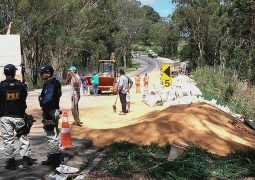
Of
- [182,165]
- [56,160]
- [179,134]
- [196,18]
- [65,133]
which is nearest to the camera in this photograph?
[182,165]

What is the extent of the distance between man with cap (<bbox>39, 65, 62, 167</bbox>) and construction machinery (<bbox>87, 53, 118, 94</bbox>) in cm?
2272

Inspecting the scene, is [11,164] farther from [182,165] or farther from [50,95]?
[182,165]

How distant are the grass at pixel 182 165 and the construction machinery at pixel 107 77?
2223 centimetres

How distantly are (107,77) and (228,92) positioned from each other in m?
8.77

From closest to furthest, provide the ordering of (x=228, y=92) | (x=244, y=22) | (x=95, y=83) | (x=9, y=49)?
(x=9, y=49) → (x=228, y=92) → (x=95, y=83) → (x=244, y=22)

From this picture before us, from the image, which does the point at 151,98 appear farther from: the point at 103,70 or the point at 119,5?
the point at 119,5

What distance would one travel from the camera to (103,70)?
3238cm

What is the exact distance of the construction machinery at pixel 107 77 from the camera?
31.2 metres

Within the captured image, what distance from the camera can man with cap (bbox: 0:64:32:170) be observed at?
776 cm

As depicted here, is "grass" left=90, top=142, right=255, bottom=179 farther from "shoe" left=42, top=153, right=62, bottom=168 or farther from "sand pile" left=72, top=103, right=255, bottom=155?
"sand pile" left=72, top=103, right=255, bottom=155

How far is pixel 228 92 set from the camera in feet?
85.5

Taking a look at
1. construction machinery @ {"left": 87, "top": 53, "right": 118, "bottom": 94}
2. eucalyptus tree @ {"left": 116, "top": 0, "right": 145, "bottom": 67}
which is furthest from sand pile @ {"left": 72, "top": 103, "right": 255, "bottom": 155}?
eucalyptus tree @ {"left": 116, "top": 0, "right": 145, "bottom": 67}

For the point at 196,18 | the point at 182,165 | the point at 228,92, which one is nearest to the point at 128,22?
the point at 196,18

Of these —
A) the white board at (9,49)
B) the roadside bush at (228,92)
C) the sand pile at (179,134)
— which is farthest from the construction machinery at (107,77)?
the sand pile at (179,134)
